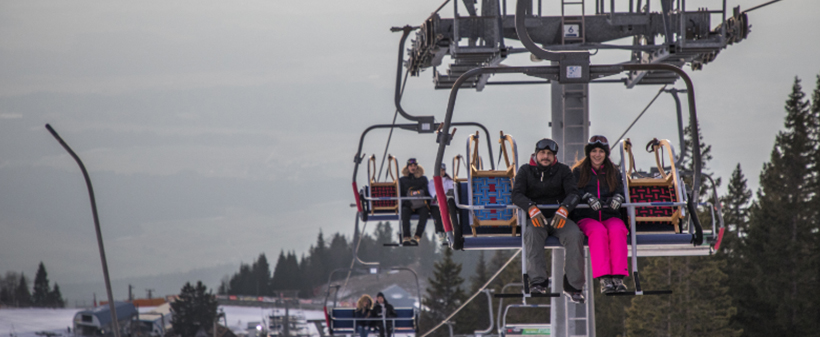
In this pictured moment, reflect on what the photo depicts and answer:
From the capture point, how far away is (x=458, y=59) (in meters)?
14.8

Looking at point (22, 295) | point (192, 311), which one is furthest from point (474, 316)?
point (22, 295)

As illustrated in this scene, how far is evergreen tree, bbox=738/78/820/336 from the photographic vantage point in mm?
38562

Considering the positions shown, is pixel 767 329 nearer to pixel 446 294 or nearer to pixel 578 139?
pixel 578 139

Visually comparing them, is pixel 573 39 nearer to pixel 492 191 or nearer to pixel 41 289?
pixel 492 191

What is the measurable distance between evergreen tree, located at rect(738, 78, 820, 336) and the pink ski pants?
33.5m

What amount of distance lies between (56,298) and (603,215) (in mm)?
167916

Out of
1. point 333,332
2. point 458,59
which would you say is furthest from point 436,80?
point 333,332

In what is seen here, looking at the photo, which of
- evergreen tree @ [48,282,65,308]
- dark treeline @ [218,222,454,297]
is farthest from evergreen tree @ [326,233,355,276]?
evergreen tree @ [48,282,65,308]

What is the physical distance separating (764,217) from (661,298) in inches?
270

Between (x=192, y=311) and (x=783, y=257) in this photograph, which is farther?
(x=192, y=311)

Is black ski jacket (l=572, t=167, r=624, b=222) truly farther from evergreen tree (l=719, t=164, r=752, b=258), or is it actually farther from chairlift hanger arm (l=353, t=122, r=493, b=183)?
evergreen tree (l=719, t=164, r=752, b=258)

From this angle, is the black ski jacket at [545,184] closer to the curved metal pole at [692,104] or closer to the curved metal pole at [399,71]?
the curved metal pole at [692,104]

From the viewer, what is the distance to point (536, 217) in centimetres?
789

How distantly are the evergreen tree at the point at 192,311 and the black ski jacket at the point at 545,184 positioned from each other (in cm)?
9931
